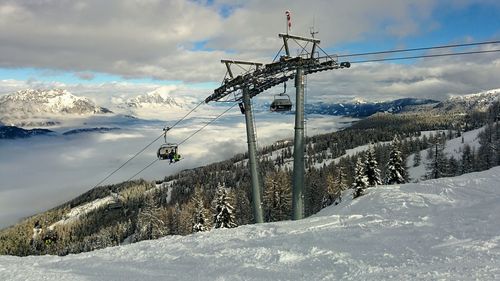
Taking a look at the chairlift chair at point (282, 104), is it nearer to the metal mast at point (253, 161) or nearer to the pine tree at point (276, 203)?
the metal mast at point (253, 161)

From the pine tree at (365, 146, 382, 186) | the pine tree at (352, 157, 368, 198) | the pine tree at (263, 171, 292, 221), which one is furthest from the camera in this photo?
the pine tree at (263, 171, 292, 221)

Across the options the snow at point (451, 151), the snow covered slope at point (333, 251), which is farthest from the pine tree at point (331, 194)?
the snow at point (451, 151)

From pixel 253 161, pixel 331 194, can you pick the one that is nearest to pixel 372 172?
pixel 331 194

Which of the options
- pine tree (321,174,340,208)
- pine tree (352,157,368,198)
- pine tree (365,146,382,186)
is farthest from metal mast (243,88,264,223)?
pine tree (321,174,340,208)

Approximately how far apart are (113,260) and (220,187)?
31.6m

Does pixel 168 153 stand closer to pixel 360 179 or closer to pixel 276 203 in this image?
pixel 360 179

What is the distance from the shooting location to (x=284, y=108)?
27.7m

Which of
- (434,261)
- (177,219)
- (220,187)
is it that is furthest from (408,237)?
(177,219)

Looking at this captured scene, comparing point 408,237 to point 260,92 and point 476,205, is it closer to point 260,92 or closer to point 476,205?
point 476,205

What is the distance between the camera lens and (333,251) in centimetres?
1524

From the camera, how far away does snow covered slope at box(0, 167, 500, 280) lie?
1290cm

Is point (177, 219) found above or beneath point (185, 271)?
beneath

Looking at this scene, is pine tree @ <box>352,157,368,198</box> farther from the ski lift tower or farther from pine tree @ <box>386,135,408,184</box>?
the ski lift tower

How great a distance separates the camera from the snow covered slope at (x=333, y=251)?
12898 mm
